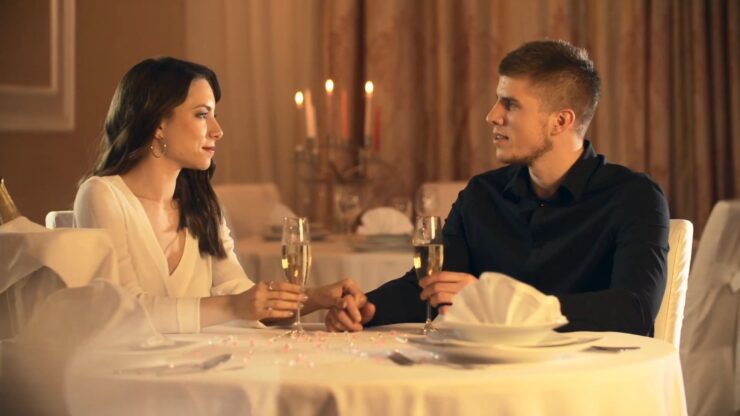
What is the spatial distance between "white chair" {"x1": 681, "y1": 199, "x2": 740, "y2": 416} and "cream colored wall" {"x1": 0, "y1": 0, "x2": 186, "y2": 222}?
2210 millimetres

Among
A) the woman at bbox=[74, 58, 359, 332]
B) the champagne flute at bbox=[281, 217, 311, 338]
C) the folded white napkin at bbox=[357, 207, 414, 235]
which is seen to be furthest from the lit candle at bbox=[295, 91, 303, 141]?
the champagne flute at bbox=[281, 217, 311, 338]

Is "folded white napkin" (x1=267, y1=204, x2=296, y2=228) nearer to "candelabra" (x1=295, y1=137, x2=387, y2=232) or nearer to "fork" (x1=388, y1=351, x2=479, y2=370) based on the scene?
"candelabra" (x1=295, y1=137, x2=387, y2=232)

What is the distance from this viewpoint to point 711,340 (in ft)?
13.5

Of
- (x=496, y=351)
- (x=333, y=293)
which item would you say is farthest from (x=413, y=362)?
(x=333, y=293)

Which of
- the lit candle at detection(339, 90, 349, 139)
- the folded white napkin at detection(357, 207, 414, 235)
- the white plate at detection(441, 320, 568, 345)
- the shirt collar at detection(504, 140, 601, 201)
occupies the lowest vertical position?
the white plate at detection(441, 320, 568, 345)

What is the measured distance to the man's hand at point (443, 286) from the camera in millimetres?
2119

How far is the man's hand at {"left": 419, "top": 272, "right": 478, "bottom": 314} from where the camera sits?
2119 millimetres

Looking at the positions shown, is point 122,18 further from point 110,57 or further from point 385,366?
point 385,366

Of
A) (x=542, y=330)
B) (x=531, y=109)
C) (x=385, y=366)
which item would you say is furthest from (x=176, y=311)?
(x=531, y=109)

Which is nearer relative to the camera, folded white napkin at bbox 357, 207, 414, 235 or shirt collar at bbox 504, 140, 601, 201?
shirt collar at bbox 504, 140, 601, 201

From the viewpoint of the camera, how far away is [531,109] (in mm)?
2801

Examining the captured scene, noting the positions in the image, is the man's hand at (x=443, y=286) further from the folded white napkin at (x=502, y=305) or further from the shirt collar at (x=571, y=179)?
the shirt collar at (x=571, y=179)

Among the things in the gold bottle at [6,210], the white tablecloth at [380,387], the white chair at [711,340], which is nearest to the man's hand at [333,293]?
the white tablecloth at [380,387]

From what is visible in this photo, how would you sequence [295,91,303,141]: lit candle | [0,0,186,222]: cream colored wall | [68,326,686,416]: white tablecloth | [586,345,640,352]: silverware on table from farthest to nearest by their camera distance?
[295,91,303,141]: lit candle → [0,0,186,222]: cream colored wall → [586,345,640,352]: silverware on table → [68,326,686,416]: white tablecloth
